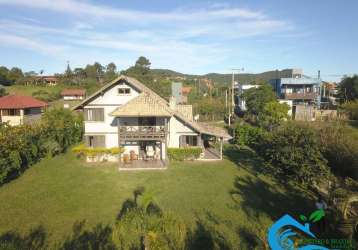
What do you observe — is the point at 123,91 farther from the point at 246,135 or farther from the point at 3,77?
the point at 3,77

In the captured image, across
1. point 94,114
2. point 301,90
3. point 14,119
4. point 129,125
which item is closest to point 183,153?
point 129,125

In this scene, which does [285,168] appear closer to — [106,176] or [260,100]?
[106,176]

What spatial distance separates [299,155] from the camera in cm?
1720

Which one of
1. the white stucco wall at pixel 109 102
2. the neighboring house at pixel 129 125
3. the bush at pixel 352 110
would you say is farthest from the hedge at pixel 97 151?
the bush at pixel 352 110

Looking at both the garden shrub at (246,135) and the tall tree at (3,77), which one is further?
the tall tree at (3,77)

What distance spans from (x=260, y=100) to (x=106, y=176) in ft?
112

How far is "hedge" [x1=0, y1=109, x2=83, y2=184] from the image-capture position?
19109mm

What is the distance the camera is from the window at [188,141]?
26234 mm

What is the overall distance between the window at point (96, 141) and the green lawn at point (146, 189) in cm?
298

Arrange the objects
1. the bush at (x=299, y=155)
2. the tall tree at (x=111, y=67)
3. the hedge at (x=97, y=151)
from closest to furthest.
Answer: the bush at (x=299, y=155)
the hedge at (x=97, y=151)
the tall tree at (x=111, y=67)

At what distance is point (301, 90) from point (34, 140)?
5850 cm

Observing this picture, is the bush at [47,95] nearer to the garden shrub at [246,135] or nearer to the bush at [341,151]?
the garden shrub at [246,135]

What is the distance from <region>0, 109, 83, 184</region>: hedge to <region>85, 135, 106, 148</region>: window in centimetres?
358

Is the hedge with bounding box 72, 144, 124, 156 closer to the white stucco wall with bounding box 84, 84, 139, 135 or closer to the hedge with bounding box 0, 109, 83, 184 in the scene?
the white stucco wall with bounding box 84, 84, 139, 135
